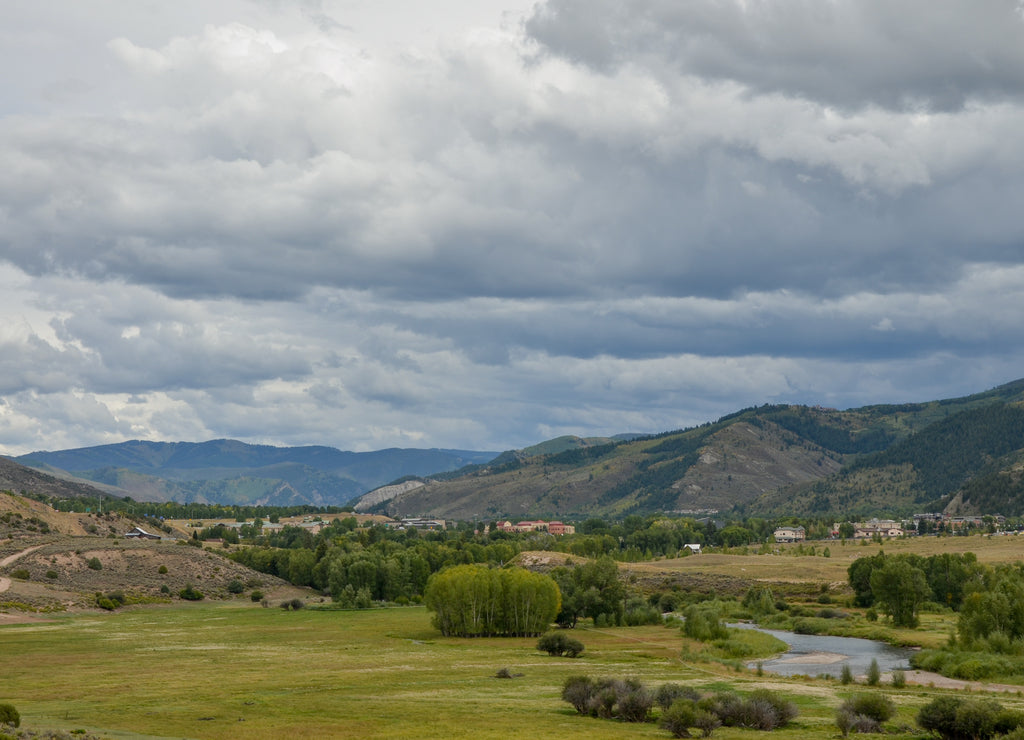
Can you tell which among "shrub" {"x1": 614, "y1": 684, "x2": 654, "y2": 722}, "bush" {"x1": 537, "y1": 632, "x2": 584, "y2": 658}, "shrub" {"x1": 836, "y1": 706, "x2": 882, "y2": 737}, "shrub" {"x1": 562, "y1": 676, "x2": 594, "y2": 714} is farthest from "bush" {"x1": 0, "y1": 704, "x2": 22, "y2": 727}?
"bush" {"x1": 537, "y1": 632, "x2": 584, "y2": 658}

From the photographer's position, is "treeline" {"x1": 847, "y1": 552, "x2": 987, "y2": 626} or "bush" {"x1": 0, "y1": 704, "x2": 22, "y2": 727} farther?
"treeline" {"x1": 847, "y1": 552, "x2": 987, "y2": 626}

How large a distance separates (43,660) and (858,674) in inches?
2965

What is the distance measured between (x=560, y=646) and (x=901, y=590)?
185ft

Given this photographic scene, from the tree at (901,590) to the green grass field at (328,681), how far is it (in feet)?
100

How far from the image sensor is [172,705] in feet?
212

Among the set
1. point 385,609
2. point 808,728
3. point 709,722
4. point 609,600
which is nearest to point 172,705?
point 709,722

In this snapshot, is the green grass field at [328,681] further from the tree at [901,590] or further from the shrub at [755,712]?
the tree at [901,590]

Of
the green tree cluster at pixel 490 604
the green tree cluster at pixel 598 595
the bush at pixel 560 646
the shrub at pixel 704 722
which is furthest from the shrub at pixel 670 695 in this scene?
the green tree cluster at pixel 598 595

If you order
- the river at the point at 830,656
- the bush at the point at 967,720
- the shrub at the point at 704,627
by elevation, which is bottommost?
the river at the point at 830,656

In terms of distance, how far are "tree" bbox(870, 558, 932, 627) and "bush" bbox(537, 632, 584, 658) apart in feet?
179

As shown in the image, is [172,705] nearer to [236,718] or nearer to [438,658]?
[236,718]

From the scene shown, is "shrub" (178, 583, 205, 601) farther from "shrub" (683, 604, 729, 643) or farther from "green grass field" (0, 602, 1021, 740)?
"shrub" (683, 604, 729, 643)

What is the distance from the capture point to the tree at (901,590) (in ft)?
441

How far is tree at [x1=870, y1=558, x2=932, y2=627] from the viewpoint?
134 metres
